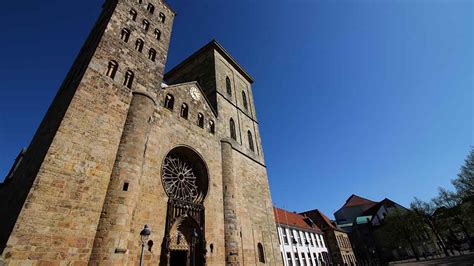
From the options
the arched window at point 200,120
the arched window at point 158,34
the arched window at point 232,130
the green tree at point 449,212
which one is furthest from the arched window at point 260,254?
the green tree at point 449,212

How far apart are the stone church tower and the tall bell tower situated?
0.04m

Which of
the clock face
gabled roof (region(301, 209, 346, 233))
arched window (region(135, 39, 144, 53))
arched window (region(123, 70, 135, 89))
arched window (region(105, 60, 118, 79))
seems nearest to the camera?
arched window (region(105, 60, 118, 79))

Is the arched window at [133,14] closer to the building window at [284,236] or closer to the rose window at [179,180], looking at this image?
the rose window at [179,180]

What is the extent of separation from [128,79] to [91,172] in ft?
20.3

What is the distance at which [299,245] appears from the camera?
1280 inches

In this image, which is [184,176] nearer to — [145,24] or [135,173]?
[135,173]

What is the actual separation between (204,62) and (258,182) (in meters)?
13.8

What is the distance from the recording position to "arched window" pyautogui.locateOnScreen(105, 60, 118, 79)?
12349mm

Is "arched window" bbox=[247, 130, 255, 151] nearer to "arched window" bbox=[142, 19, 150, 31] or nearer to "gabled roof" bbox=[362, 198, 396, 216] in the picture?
"arched window" bbox=[142, 19, 150, 31]

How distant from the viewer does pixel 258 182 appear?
20141 mm

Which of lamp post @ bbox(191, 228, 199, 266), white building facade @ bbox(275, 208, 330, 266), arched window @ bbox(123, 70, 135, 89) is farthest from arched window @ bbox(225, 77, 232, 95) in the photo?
white building facade @ bbox(275, 208, 330, 266)

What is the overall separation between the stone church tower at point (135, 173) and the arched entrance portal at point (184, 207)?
6 centimetres

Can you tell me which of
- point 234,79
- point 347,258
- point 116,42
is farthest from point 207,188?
point 347,258

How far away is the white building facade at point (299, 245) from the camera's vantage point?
97.1ft
